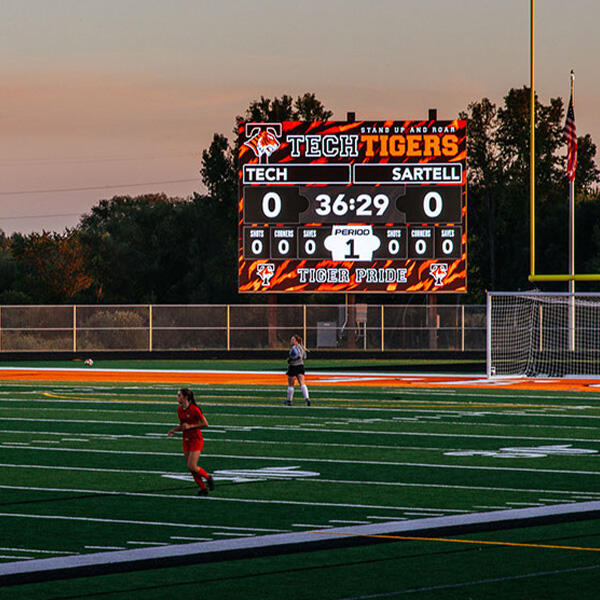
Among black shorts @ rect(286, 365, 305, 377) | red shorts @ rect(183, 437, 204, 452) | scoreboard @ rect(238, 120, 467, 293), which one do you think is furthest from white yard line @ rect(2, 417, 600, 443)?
scoreboard @ rect(238, 120, 467, 293)

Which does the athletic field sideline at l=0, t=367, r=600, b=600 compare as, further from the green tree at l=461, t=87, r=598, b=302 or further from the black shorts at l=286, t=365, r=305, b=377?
the green tree at l=461, t=87, r=598, b=302

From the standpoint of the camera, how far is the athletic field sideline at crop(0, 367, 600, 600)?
34.8ft

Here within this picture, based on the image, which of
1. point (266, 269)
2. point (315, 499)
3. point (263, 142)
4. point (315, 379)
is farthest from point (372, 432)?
point (266, 269)

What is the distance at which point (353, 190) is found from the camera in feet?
149

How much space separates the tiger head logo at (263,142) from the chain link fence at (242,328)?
10075 mm

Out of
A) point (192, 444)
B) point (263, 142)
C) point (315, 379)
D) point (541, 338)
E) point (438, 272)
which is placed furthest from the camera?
point (438, 272)

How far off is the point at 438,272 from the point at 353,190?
3.96 meters

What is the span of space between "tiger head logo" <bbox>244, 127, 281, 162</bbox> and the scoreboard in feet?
0.10

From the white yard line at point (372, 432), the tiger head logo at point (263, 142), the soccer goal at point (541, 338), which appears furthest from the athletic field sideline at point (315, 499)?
the tiger head logo at point (263, 142)

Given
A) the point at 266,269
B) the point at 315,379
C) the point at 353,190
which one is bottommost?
the point at 315,379

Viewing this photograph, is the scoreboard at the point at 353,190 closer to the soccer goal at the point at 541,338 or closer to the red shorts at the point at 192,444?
the soccer goal at the point at 541,338

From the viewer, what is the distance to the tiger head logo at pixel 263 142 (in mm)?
45219

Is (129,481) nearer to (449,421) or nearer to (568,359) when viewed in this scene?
(449,421)

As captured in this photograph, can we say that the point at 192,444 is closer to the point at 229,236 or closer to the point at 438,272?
the point at 438,272
